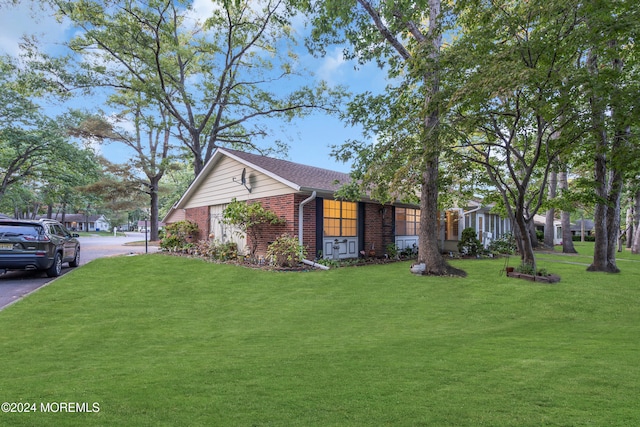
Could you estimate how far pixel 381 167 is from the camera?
962 centimetres

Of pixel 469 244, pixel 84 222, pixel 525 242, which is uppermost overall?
pixel 84 222

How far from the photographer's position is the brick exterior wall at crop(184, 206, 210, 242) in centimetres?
1598

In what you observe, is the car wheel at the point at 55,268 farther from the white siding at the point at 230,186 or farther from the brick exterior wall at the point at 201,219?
the brick exterior wall at the point at 201,219

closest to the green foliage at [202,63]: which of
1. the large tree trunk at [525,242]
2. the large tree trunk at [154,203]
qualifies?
the large tree trunk at [154,203]

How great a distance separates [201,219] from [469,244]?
13021 mm

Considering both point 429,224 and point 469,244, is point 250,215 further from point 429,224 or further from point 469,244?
point 469,244

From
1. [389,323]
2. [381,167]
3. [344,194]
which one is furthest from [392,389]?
[344,194]

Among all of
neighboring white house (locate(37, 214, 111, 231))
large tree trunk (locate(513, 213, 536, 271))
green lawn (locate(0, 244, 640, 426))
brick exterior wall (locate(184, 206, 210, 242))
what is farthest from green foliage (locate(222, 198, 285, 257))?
neighboring white house (locate(37, 214, 111, 231))

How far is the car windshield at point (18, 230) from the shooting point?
28.4 feet

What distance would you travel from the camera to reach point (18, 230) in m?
8.77

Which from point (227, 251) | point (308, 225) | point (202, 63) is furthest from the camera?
point (202, 63)

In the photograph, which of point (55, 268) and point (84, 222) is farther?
point (84, 222)

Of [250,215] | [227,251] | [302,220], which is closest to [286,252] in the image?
[302,220]

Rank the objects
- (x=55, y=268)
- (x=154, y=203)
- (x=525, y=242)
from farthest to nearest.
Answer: (x=154, y=203)
(x=525, y=242)
(x=55, y=268)
